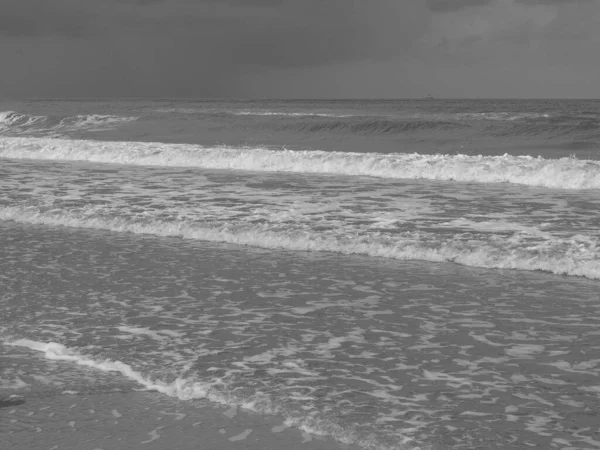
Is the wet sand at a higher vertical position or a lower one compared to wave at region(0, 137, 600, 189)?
lower

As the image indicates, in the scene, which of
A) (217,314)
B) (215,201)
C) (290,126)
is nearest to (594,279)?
(217,314)

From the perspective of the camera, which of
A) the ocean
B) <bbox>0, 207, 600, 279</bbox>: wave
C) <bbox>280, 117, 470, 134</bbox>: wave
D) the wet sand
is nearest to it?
the wet sand

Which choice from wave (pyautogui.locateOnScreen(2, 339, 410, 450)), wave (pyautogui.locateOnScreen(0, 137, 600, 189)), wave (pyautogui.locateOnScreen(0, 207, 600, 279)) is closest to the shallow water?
wave (pyautogui.locateOnScreen(2, 339, 410, 450))

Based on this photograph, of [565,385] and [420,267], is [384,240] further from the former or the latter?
[565,385]

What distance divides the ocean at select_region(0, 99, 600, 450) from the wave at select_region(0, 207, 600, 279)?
0.03 m

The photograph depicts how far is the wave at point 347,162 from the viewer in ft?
57.3

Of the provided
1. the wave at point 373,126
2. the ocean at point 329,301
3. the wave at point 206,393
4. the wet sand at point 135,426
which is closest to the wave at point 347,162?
the ocean at point 329,301

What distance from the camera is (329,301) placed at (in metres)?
7.22

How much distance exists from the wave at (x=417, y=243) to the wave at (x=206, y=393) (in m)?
4.44

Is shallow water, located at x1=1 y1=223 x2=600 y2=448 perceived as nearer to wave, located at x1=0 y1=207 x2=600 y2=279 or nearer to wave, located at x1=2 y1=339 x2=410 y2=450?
wave, located at x1=2 y1=339 x2=410 y2=450

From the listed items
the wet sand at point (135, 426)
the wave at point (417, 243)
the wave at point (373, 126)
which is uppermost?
the wave at point (373, 126)

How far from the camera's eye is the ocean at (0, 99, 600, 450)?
4.77 metres

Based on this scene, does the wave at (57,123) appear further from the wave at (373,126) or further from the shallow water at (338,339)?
the shallow water at (338,339)

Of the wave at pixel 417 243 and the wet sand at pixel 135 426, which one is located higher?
the wave at pixel 417 243
